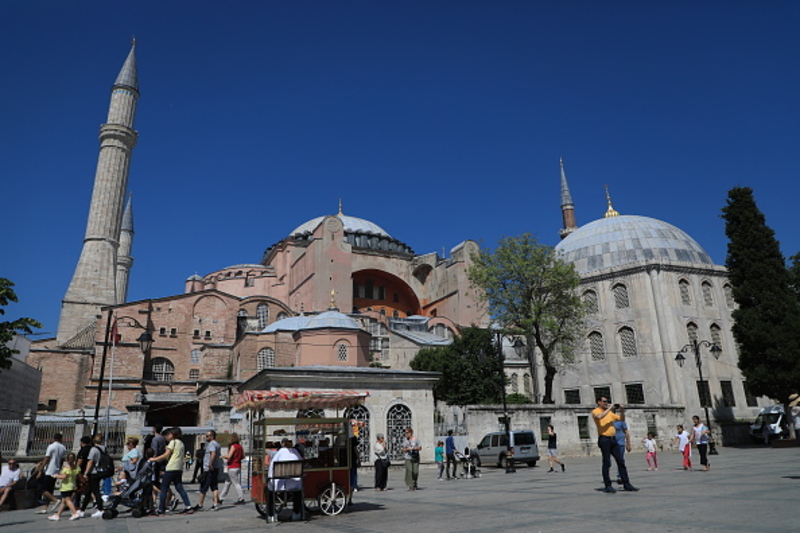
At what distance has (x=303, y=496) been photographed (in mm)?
7746

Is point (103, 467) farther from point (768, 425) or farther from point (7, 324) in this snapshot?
point (768, 425)

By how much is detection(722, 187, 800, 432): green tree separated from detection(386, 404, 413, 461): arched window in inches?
593

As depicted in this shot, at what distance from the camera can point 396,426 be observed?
1958cm

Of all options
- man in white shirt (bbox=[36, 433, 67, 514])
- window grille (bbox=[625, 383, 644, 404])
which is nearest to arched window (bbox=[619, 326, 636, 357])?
window grille (bbox=[625, 383, 644, 404])

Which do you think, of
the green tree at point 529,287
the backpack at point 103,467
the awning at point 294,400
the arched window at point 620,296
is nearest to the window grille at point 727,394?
the arched window at point 620,296

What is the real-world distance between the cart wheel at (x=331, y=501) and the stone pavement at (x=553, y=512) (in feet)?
0.65

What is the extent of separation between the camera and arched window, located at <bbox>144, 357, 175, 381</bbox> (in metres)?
38.8

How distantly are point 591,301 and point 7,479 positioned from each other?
29314 mm

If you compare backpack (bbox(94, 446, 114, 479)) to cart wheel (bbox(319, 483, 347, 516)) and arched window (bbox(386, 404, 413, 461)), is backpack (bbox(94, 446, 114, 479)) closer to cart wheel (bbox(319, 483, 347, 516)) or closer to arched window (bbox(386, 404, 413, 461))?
cart wheel (bbox(319, 483, 347, 516))

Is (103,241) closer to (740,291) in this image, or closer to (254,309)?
(254,309)

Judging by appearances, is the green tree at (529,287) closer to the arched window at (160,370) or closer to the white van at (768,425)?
the white van at (768,425)

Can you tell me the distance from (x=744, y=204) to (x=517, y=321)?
11.5m

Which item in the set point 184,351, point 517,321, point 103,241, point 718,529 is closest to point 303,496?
point 718,529

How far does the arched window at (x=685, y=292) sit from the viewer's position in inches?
1209
